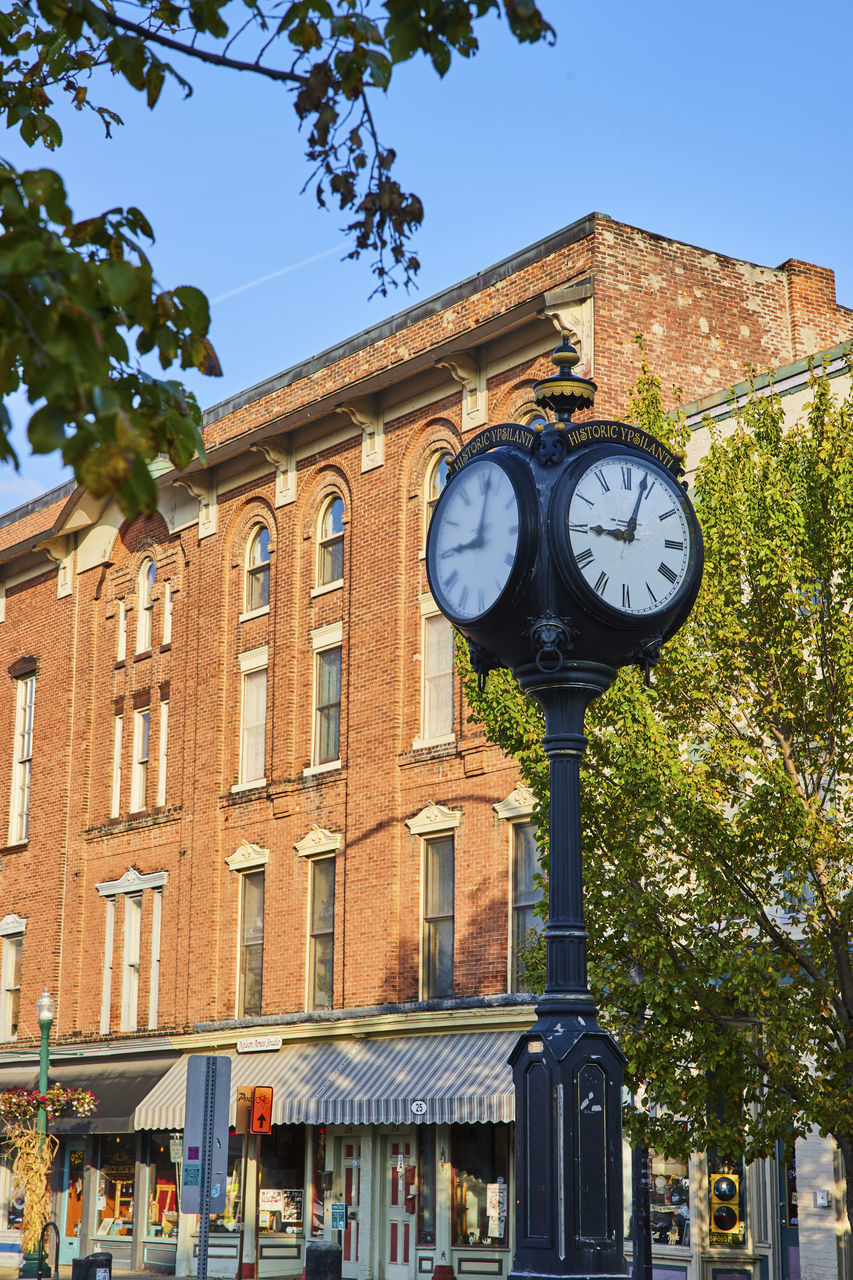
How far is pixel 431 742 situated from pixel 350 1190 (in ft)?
23.4

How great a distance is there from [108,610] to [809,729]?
2453cm

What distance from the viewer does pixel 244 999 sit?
30.2 m

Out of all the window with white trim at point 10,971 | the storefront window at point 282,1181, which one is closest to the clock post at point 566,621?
the storefront window at point 282,1181

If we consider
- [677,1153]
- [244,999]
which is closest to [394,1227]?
[244,999]

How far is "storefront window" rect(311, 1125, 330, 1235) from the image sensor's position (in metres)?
27.6

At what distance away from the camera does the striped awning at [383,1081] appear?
76.6ft

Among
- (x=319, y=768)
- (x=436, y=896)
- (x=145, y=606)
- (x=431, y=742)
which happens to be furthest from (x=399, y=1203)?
(x=145, y=606)

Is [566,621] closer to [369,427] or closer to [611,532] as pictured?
[611,532]

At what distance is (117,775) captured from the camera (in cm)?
3525

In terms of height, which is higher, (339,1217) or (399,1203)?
(399,1203)

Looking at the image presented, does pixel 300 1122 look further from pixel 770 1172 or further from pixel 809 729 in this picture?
pixel 809 729

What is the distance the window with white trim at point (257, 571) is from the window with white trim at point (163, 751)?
11.2 feet

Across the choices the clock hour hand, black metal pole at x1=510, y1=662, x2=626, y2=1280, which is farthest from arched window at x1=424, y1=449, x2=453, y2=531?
black metal pole at x1=510, y1=662, x2=626, y2=1280

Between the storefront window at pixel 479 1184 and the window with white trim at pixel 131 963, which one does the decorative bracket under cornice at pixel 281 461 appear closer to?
the window with white trim at pixel 131 963
